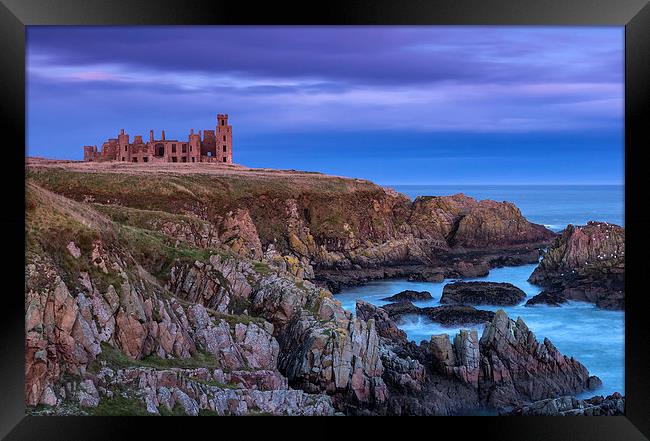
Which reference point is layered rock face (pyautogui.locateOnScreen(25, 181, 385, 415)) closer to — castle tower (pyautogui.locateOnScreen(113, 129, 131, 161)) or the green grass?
the green grass

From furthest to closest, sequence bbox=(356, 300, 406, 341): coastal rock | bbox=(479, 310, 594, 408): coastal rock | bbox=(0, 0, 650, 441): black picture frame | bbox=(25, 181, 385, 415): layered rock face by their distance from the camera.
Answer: bbox=(356, 300, 406, 341): coastal rock < bbox=(479, 310, 594, 408): coastal rock < bbox=(25, 181, 385, 415): layered rock face < bbox=(0, 0, 650, 441): black picture frame

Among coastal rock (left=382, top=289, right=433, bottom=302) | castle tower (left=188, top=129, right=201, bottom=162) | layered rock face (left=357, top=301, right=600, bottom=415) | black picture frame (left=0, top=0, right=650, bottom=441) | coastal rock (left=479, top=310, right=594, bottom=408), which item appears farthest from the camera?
coastal rock (left=382, top=289, right=433, bottom=302)

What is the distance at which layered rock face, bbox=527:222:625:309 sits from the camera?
1559 cm

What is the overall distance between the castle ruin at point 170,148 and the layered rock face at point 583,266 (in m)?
7.19

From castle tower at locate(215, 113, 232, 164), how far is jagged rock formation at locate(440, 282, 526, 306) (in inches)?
213

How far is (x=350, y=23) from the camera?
10.1 meters

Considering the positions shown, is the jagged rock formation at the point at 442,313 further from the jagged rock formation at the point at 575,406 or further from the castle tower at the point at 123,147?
the castle tower at the point at 123,147

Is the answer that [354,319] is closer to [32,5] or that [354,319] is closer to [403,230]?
[403,230]

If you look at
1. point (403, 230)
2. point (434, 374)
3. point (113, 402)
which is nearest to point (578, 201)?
point (403, 230)

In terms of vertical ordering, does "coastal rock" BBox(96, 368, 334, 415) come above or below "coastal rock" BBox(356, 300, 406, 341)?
below

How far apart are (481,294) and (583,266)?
7.64 feet

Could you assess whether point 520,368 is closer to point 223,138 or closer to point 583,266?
point 583,266

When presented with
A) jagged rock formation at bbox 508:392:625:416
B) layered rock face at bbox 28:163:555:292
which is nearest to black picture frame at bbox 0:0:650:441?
jagged rock formation at bbox 508:392:625:416
